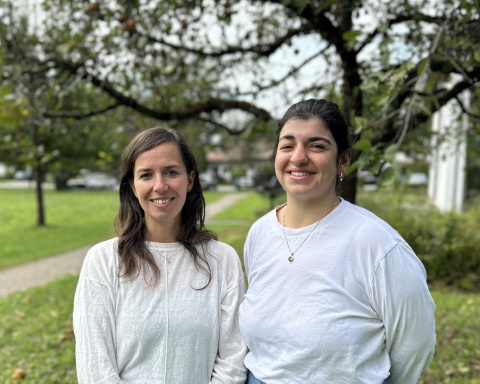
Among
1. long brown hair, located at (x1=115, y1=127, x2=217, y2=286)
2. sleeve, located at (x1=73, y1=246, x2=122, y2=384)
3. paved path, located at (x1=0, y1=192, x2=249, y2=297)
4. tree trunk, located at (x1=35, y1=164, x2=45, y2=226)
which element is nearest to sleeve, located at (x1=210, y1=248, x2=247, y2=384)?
long brown hair, located at (x1=115, y1=127, x2=217, y2=286)

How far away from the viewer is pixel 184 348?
73.8 inches

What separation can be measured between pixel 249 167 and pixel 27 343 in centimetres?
735

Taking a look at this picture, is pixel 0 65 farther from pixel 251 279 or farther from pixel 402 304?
pixel 402 304

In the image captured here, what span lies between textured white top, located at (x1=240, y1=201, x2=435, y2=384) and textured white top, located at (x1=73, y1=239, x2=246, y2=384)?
7.4 inches

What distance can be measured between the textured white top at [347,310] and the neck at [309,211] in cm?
5

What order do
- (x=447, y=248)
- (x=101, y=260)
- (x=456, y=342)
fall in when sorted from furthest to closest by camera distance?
1. (x=447, y=248)
2. (x=456, y=342)
3. (x=101, y=260)

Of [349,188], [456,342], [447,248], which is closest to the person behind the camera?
[349,188]

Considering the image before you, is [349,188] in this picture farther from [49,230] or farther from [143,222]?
[49,230]

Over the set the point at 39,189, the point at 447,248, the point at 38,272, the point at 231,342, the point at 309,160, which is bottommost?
the point at 38,272

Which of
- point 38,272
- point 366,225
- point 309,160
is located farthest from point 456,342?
point 38,272

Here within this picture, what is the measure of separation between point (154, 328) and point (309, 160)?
875 millimetres

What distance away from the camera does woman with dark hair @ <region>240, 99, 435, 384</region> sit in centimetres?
165

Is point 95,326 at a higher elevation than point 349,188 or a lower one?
lower

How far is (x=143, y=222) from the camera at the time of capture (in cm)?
206
